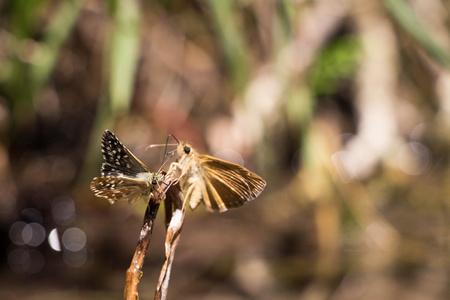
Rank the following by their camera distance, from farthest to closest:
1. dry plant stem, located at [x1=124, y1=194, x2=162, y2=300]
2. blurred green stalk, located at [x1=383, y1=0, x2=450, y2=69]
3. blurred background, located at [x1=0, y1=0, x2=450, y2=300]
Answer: blurred background, located at [x1=0, y1=0, x2=450, y2=300] → blurred green stalk, located at [x1=383, y1=0, x2=450, y2=69] → dry plant stem, located at [x1=124, y1=194, x2=162, y2=300]

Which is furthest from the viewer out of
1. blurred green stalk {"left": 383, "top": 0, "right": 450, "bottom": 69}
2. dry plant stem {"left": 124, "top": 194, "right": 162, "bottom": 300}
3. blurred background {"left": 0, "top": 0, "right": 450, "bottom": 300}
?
blurred background {"left": 0, "top": 0, "right": 450, "bottom": 300}

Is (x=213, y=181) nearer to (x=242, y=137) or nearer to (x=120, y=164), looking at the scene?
(x=120, y=164)

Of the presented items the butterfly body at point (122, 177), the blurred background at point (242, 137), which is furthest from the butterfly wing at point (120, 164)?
the blurred background at point (242, 137)

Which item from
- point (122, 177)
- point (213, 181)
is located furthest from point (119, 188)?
point (213, 181)

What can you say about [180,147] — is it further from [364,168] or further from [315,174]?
[364,168]

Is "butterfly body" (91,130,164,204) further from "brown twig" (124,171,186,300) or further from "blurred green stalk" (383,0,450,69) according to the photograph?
"blurred green stalk" (383,0,450,69)

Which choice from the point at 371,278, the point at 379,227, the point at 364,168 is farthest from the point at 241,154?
the point at 371,278

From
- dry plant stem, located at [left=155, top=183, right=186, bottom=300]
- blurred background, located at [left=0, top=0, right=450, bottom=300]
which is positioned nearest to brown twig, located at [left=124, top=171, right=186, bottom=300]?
dry plant stem, located at [left=155, top=183, right=186, bottom=300]

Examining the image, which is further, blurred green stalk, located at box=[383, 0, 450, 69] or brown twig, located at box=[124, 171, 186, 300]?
blurred green stalk, located at box=[383, 0, 450, 69]
